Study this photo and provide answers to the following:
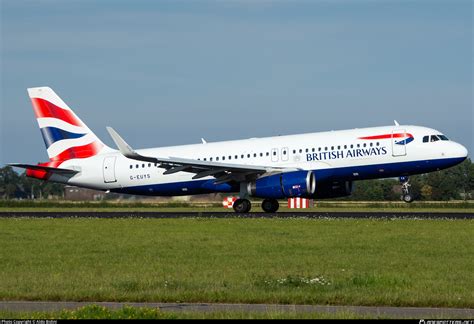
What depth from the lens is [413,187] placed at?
93250 millimetres

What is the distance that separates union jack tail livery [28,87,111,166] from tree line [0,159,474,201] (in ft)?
88.0

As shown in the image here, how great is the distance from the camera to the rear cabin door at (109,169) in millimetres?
52625

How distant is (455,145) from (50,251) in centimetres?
2558

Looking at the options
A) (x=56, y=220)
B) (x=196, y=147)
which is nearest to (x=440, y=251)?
(x=56, y=220)

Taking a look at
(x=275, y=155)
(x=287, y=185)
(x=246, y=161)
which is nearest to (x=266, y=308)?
(x=287, y=185)

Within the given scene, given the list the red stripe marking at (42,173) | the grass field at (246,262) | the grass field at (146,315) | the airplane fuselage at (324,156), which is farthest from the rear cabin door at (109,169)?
the grass field at (146,315)

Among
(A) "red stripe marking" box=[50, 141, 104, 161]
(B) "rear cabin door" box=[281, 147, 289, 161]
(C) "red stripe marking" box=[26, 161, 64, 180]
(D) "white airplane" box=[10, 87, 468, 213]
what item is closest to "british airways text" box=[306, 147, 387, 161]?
(D) "white airplane" box=[10, 87, 468, 213]

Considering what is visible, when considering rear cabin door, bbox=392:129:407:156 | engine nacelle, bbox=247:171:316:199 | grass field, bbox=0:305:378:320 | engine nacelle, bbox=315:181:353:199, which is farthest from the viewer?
engine nacelle, bbox=315:181:353:199

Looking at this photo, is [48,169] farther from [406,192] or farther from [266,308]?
[266,308]

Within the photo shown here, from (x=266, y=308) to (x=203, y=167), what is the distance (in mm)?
31105

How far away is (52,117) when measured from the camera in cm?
5450

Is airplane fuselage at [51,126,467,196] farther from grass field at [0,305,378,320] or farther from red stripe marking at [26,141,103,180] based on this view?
grass field at [0,305,378,320]

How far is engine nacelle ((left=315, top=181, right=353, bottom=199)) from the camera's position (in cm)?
4850

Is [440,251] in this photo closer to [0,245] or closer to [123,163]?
[0,245]
